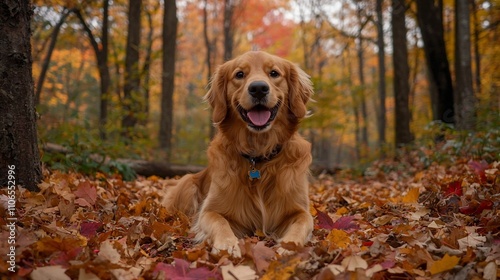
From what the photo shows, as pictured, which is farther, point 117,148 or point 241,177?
point 117,148

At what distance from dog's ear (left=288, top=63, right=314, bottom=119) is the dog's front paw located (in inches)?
61.0

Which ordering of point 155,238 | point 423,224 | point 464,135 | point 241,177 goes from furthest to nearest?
point 464,135, point 241,177, point 423,224, point 155,238

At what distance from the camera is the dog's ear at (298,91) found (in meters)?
3.88

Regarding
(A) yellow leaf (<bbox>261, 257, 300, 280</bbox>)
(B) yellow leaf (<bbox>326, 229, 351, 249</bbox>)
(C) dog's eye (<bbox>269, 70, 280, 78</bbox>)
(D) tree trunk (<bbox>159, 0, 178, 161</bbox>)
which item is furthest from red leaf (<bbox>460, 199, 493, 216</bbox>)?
(D) tree trunk (<bbox>159, 0, 178, 161</bbox>)

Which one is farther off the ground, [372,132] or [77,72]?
[77,72]

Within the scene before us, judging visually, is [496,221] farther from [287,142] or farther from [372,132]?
[372,132]

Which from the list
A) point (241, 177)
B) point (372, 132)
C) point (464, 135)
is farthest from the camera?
point (372, 132)

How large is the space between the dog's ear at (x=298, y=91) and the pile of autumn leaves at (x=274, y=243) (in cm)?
106

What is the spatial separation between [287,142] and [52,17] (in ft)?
34.1

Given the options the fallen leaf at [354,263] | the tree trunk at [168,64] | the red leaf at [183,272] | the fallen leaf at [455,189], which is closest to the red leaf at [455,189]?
the fallen leaf at [455,189]

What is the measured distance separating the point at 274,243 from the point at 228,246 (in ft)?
1.82

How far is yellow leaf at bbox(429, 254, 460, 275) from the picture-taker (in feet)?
6.31

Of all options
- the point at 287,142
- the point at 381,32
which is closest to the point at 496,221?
the point at 287,142

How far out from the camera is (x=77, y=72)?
22.2m
